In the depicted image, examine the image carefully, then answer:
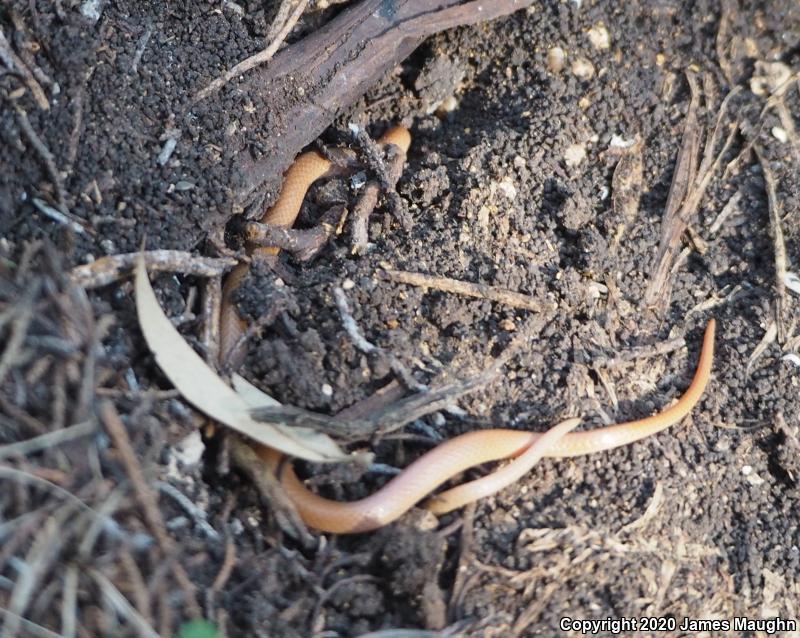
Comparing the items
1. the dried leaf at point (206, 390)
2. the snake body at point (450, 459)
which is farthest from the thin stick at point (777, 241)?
the dried leaf at point (206, 390)

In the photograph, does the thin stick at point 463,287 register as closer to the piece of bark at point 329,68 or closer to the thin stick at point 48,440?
the piece of bark at point 329,68

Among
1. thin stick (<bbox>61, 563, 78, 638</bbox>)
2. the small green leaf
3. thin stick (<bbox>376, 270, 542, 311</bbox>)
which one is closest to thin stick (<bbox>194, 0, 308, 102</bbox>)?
thin stick (<bbox>376, 270, 542, 311</bbox>)

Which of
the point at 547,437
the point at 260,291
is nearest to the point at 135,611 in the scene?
the point at 260,291

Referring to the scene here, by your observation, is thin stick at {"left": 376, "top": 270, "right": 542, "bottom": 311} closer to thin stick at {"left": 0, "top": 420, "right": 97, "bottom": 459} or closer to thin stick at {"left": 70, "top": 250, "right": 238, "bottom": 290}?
thin stick at {"left": 70, "top": 250, "right": 238, "bottom": 290}

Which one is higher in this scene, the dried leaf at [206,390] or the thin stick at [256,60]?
the thin stick at [256,60]

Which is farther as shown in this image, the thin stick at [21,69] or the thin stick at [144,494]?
the thin stick at [21,69]

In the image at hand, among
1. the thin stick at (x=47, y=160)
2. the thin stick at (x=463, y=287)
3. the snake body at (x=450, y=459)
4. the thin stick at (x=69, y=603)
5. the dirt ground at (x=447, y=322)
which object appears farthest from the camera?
the thin stick at (x=463, y=287)
